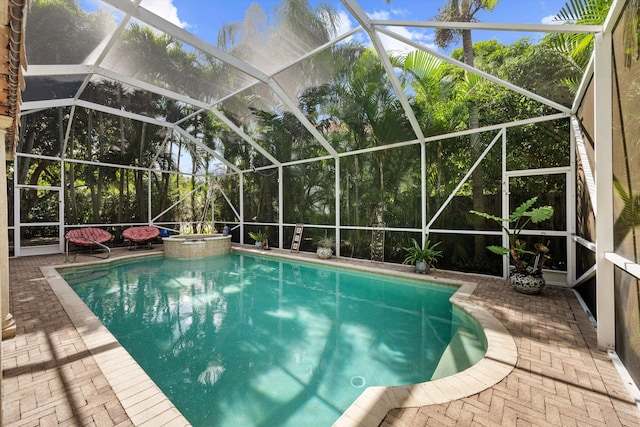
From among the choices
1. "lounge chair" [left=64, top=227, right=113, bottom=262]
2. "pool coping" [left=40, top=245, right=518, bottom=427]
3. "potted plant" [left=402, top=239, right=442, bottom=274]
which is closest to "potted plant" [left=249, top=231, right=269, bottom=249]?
"lounge chair" [left=64, top=227, right=113, bottom=262]

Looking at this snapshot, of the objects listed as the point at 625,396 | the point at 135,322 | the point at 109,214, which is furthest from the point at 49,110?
the point at 625,396

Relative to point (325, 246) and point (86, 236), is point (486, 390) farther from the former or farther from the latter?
point (86, 236)

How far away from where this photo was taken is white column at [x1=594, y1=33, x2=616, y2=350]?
9.69 ft

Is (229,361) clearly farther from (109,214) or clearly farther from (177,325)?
(109,214)

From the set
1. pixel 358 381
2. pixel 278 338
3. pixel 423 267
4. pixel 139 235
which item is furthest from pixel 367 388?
pixel 139 235

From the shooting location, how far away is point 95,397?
7.56 ft

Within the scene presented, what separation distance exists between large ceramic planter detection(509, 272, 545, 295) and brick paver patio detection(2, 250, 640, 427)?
0.91m

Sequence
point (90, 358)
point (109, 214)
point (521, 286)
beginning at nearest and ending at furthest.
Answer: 1. point (90, 358)
2. point (521, 286)
3. point (109, 214)

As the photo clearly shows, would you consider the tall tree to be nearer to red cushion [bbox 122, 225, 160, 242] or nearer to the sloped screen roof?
the sloped screen roof

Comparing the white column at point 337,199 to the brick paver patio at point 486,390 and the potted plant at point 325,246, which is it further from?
the brick paver patio at point 486,390

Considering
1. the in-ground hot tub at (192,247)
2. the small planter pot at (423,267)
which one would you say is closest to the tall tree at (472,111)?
the small planter pot at (423,267)

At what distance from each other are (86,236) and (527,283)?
12.3 metres

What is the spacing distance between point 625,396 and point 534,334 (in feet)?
3.65

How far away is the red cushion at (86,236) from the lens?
8.73 meters
